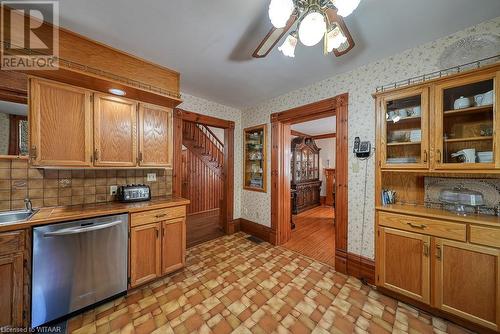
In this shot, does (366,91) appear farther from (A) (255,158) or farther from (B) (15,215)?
(B) (15,215)

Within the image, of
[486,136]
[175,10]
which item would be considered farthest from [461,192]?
[175,10]

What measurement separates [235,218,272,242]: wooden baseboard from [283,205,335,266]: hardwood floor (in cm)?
35

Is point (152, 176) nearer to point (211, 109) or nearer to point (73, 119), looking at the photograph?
point (73, 119)

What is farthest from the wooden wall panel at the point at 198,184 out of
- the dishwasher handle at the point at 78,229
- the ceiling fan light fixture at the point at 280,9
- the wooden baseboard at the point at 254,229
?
the ceiling fan light fixture at the point at 280,9

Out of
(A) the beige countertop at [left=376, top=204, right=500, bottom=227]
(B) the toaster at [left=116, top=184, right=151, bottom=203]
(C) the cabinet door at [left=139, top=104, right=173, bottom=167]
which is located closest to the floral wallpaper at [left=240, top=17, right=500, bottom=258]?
(A) the beige countertop at [left=376, top=204, right=500, bottom=227]

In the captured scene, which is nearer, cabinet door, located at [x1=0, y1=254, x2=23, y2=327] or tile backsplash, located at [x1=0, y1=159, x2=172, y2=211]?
cabinet door, located at [x1=0, y1=254, x2=23, y2=327]

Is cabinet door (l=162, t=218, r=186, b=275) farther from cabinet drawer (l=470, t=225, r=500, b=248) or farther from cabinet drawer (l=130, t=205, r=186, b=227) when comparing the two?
cabinet drawer (l=470, t=225, r=500, b=248)

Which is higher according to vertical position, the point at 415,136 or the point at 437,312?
the point at 415,136

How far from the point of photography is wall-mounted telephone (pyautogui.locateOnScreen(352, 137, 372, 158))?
2195 mm

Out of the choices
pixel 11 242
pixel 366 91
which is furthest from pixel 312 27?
pixel 11 242

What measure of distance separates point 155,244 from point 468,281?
9.58 feet

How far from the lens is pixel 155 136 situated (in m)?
2.38

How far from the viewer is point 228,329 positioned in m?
1.57

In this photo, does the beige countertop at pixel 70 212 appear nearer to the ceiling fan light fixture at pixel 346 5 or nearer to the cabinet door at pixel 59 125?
the cabinet door at pixel 59 125
